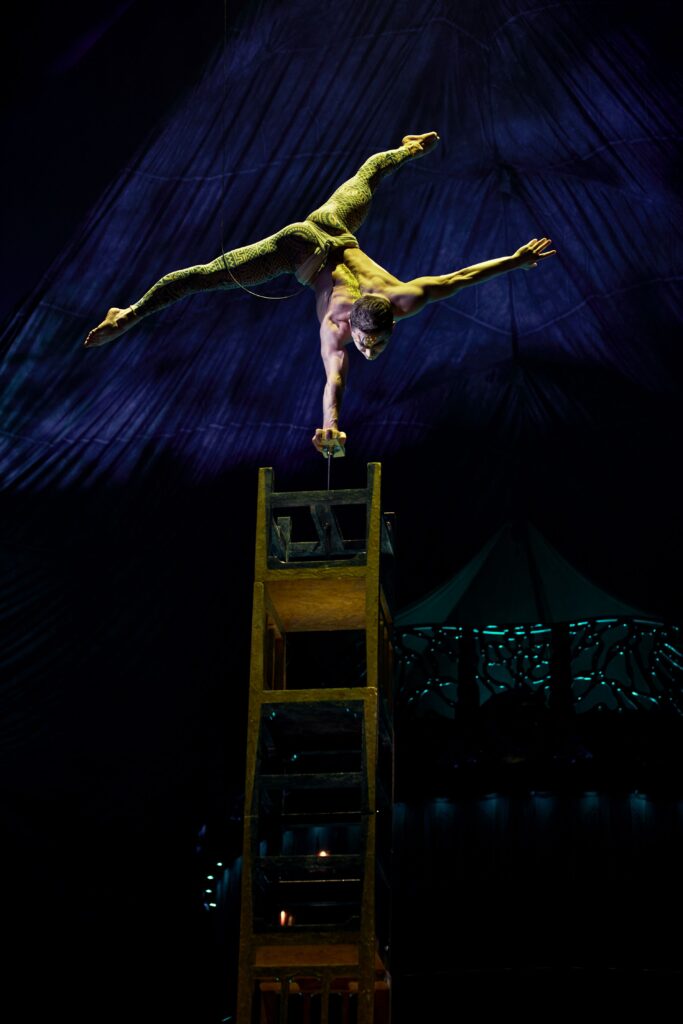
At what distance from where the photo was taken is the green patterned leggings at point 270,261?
5883 millimetres

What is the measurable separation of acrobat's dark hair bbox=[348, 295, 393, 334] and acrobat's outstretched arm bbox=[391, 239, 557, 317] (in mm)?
225

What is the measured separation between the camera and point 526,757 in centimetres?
861

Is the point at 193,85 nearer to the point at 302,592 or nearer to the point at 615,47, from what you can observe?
the point at 615,47

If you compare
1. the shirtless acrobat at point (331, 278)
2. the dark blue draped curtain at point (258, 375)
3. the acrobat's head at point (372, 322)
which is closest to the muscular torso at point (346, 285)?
the shirtless acrobat at point (331, 278)

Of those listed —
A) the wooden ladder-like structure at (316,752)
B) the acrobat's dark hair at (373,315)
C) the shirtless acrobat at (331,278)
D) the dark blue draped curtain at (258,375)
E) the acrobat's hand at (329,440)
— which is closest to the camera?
the wooden ladder-like structure at (316,752)

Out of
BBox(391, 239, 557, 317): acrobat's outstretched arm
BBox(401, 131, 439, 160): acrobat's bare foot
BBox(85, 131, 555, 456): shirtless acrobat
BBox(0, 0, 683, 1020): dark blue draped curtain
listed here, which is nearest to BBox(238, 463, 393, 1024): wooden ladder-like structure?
BBox(85, 131, 555, 456): shirtless acrobat

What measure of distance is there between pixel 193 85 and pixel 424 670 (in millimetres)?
3677

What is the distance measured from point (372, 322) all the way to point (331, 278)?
59 cm

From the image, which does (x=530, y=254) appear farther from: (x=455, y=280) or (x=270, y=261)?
(x=270, y=261)

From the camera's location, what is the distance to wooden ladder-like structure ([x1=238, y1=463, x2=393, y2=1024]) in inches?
193

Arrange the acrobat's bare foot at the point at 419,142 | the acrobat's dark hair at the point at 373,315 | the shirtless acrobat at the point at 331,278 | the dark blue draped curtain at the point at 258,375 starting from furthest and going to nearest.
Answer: the dark blue draped curtain at the point at 258,375 < the acrobat's bare foot at the point at 419,142 < the shirtless acrobat at the point at 331,278 < the acrobat's dark hair at the point at 373,315

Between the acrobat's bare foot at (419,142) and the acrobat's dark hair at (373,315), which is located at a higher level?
the acrobat's bare foot at (419,142)

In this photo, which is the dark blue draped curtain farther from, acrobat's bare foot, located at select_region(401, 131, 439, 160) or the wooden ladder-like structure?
the wooden ladder-like structure

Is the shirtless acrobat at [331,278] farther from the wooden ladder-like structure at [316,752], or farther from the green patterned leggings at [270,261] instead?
the wooden ladder-like structure at [316,752]
